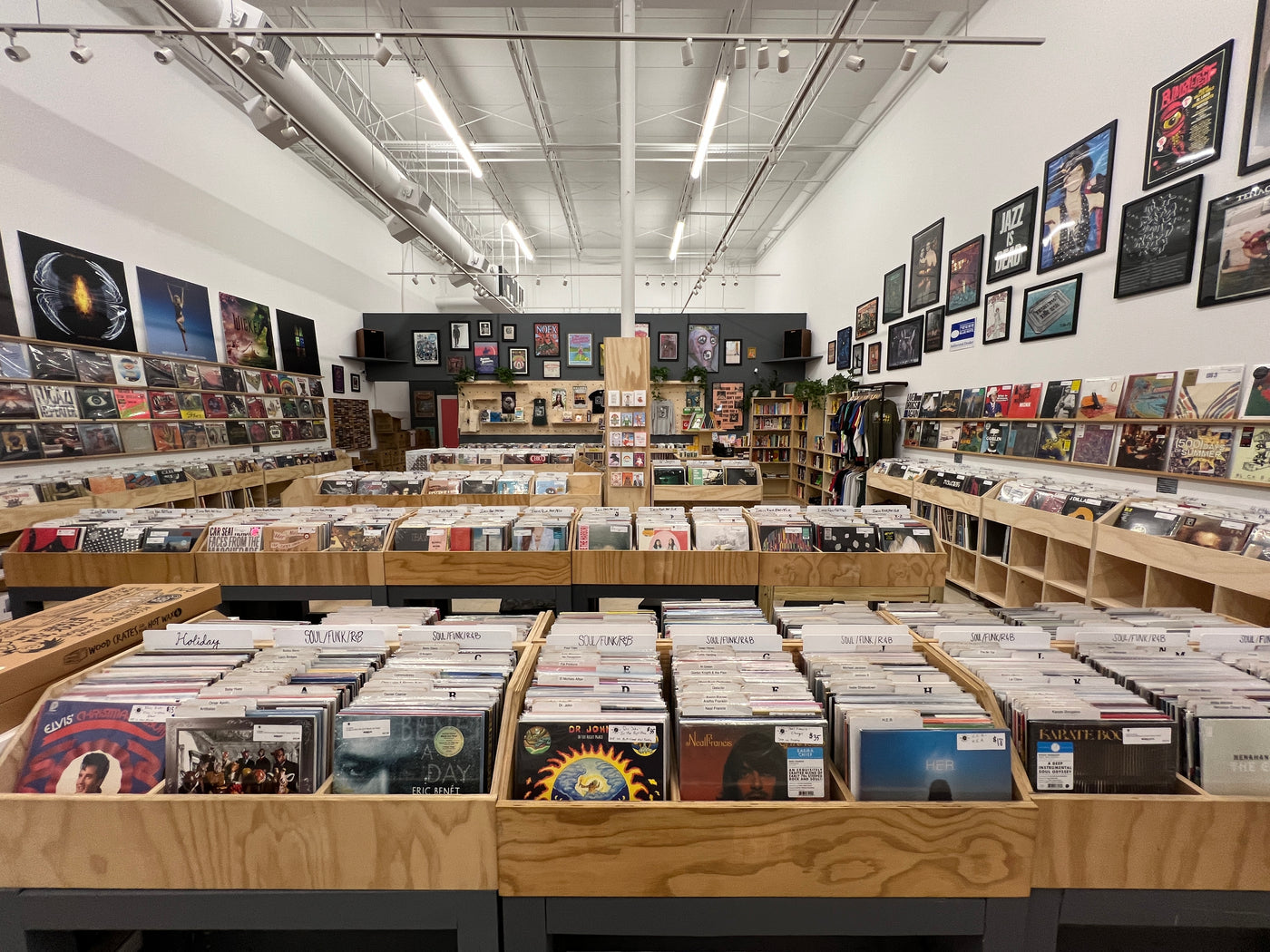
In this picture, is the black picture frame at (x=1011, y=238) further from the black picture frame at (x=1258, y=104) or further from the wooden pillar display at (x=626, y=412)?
the wooden pillar display at (x=626, y=412)

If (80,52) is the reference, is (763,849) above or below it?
below

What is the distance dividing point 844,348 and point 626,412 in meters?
5.83

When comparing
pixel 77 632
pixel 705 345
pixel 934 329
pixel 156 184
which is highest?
pixel 156 184

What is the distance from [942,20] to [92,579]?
9.78 metres

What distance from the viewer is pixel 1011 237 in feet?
17.5

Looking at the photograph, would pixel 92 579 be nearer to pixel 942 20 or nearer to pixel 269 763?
pixel 269 763

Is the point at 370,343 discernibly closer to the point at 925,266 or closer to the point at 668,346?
the point at 668,346

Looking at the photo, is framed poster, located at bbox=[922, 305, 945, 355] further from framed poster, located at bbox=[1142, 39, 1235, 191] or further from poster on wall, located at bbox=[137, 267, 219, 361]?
poster on wall, located at bbox=[137, 267, 219, 361]

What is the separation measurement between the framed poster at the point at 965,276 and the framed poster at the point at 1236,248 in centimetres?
252

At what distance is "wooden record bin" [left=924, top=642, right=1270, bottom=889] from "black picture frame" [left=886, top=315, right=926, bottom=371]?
697cm

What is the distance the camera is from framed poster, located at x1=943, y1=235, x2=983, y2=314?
5.92 meters

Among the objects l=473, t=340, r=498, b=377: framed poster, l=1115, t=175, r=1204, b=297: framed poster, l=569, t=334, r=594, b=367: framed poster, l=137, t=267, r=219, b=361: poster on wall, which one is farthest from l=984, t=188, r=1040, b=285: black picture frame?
l=137, t=267, r=219, b=361: poster on wall

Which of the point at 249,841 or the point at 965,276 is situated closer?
the point at 249,841

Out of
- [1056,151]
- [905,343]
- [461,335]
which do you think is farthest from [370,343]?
[1056,151]
